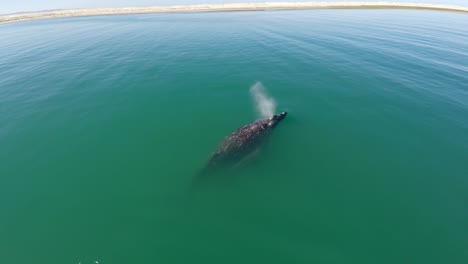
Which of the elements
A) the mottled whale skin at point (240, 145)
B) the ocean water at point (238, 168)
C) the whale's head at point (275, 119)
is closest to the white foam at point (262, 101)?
the ocean water at point (238, 168)

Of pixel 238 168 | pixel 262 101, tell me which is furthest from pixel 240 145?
pixel 262 101

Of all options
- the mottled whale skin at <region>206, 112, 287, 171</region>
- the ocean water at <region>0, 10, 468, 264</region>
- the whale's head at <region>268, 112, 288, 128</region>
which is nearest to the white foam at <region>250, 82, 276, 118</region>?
the ocean water at <region>0, 10, 468, 264</region>

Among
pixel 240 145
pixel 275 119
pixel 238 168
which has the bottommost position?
pixel 238 168

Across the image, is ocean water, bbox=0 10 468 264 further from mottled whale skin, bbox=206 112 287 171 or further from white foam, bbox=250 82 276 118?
mottled whale skin, bbox=206 112 287 171

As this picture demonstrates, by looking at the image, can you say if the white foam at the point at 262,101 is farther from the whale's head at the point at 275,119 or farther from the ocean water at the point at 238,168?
the whale's head at the point at 275,119

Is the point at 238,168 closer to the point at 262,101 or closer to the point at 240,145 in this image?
the point at 240,145

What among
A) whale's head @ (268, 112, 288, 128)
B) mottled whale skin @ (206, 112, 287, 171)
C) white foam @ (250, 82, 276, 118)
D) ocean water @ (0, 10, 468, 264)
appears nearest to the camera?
ocean water @ (0, 10, 468, 264)
